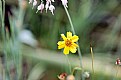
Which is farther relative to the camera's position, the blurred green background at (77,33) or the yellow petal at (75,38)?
the blurred green background at (77,33)

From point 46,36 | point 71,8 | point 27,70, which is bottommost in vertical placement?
point 27,70

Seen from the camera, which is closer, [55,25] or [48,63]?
[48,63]

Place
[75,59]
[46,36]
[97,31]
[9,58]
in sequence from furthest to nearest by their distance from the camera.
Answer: [97,31]
[46,36]
[75,59]
[9,58]

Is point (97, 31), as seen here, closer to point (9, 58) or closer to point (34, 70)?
point (34, 70)

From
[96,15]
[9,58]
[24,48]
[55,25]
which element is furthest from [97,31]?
[9,58]

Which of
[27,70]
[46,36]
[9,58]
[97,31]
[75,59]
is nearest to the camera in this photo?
[9,58]

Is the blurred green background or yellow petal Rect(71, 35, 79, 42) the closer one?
yellow petal Rect(71, 35, 79, 42)

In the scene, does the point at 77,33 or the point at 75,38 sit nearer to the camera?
the point at 75,38

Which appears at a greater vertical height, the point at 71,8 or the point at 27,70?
the point at 71,8

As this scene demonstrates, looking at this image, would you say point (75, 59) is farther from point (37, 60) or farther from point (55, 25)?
point (55, 25)

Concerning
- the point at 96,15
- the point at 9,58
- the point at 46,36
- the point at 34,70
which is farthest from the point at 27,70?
the point at 96,15
